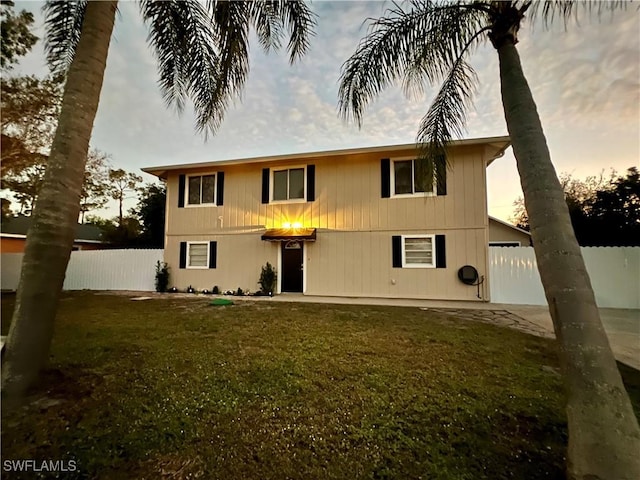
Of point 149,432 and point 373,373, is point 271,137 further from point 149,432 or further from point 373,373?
point 149,432

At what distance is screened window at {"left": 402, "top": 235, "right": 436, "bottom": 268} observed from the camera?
413 inches

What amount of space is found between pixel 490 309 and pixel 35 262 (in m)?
9.87

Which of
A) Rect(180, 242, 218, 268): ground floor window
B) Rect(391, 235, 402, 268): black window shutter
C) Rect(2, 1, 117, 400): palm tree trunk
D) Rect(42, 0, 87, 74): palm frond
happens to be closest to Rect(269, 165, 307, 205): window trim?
Rect(180, 242, 218, 268): ground floor window

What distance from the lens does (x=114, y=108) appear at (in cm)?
1012

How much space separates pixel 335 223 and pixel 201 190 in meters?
6.05

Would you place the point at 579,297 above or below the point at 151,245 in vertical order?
below

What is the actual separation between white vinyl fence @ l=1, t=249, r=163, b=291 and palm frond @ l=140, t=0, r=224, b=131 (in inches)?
370

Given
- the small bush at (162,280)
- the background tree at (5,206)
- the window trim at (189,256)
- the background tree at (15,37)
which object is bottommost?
the small bush at (162,280)

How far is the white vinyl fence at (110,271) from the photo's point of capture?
44.5 ft

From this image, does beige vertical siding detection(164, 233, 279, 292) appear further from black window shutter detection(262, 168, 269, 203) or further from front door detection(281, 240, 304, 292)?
black window shutter detection(262, 168, 269, 203)

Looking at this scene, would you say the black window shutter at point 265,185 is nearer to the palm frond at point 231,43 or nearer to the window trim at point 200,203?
the window trim at point 200,203

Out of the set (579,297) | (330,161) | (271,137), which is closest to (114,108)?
(271,137)

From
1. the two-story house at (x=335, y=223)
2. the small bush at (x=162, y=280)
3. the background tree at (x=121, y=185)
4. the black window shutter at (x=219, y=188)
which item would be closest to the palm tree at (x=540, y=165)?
the two-story house at (x=335, y=223)

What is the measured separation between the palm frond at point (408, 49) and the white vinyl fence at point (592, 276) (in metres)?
7.46
